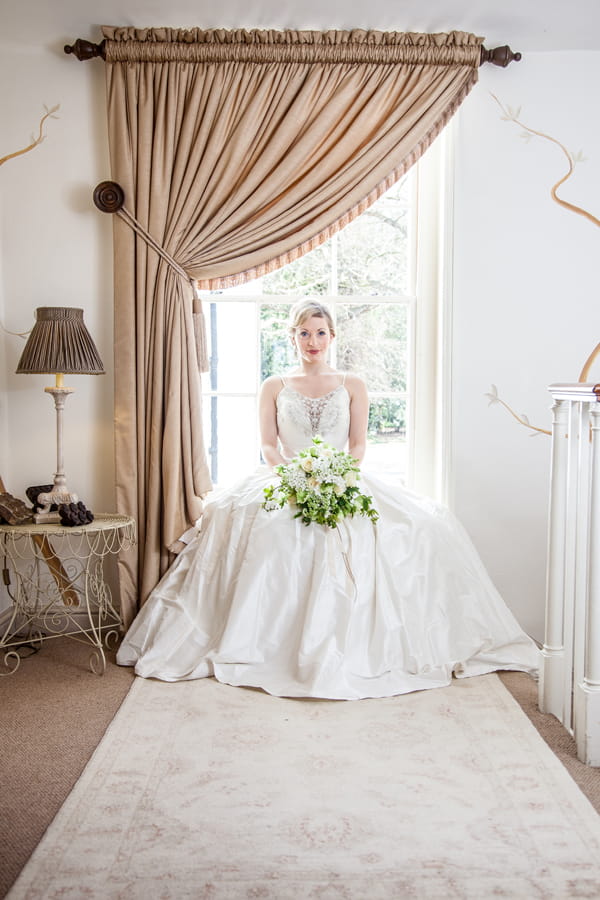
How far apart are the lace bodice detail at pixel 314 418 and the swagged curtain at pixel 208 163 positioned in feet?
1.41

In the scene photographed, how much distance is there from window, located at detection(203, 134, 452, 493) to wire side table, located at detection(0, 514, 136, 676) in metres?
0.79

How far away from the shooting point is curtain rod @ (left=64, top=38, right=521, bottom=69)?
11.0 ft

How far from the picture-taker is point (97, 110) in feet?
11.5

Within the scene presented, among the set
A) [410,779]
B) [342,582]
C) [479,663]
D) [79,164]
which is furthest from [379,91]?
[410,779]

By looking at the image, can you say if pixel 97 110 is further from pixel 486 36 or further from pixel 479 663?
pixel 479 663

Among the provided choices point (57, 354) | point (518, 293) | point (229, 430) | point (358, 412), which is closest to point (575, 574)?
point (358, 412)

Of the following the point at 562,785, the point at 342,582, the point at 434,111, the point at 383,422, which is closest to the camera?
the point at 562,785

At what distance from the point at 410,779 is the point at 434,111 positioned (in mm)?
2900

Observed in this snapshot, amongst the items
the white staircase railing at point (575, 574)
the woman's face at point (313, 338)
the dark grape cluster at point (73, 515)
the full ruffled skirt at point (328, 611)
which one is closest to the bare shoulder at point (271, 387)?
the woman's face at point (313, 338)

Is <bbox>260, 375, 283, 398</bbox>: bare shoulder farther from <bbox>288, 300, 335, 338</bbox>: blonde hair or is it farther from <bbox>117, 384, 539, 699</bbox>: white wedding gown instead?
<bbox>117, 384, 539, 699</bbox>: white wedding gown

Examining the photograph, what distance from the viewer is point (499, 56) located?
134 inches

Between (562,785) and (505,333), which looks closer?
(562,785)

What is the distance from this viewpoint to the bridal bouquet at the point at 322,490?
118 inches

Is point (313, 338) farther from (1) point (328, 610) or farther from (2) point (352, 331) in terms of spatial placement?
(1) point (328, 610)
